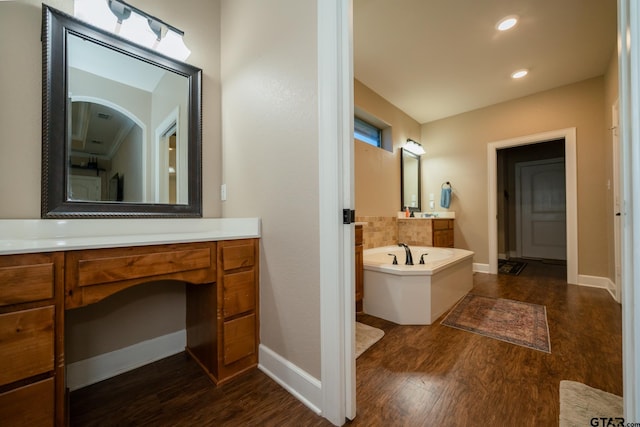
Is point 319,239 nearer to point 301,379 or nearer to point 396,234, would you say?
point 301,379

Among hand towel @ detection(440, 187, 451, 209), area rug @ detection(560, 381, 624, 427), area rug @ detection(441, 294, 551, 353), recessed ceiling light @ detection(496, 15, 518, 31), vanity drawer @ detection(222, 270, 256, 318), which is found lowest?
area rug @ detection(441, 294, 551, 353)

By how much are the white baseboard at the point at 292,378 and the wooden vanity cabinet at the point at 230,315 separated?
10 cm

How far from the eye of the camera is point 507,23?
2.16 metres

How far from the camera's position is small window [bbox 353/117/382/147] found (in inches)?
127

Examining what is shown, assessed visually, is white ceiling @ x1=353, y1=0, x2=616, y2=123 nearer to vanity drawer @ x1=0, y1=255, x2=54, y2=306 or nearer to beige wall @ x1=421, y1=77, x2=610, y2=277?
beige wall @ x1=421, y1=77, x2=610, y2=277

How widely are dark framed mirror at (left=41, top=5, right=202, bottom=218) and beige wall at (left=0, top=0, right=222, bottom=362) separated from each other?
0.05m

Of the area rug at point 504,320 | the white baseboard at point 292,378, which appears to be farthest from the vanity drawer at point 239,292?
the area rug at point 504,320

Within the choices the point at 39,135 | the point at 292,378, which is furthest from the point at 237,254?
the point at 39,135

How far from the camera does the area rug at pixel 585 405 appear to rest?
1051 mm

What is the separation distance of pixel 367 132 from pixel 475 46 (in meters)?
1.43

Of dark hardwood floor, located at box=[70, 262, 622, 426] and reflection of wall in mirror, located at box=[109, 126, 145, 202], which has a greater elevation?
reflection of wall in mirror, located at box=[109, 126, 145, 202]

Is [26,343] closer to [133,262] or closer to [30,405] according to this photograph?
[30,405]

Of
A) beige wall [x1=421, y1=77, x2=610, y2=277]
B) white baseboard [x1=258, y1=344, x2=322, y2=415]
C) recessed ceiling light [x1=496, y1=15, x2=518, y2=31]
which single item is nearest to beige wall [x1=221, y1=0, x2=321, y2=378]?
white baseboard [x1=258, y1=344, x2=322, y2=415]

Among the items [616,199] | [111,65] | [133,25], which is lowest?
[616,199]
